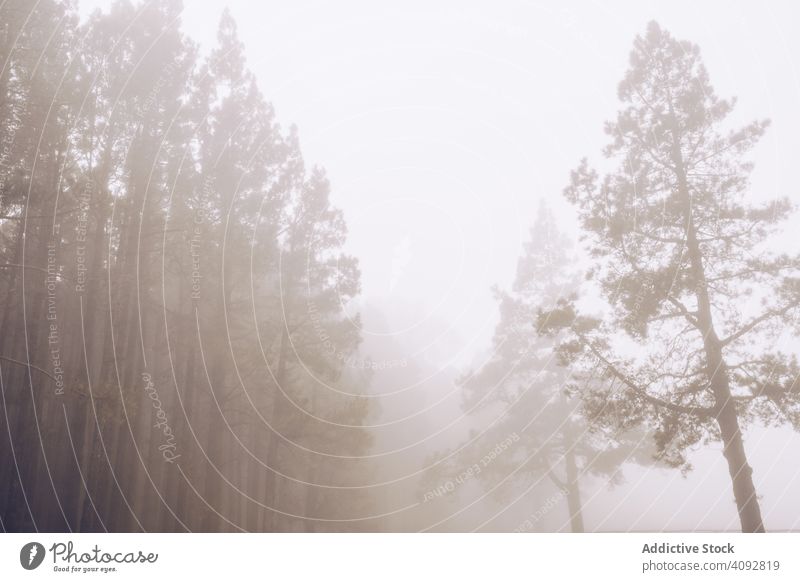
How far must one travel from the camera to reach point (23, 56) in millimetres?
10305

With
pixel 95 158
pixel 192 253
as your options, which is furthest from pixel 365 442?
pixel 95 158

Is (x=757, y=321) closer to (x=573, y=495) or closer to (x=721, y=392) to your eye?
(x=721, y=392)

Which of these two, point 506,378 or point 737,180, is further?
point 506,378

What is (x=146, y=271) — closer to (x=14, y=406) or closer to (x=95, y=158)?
(x=95, y=158)
